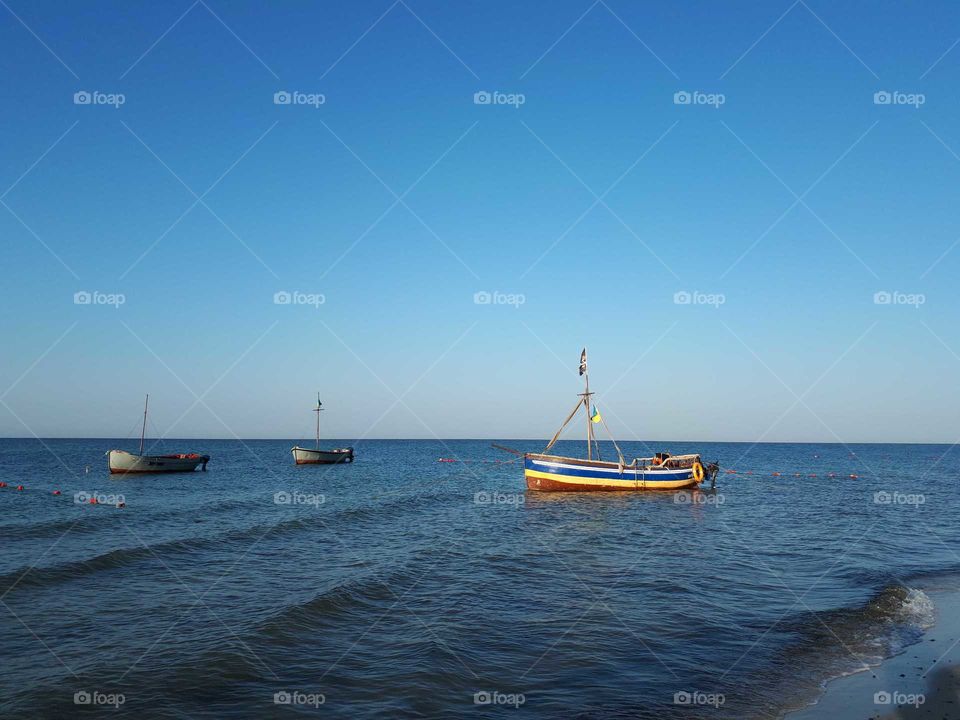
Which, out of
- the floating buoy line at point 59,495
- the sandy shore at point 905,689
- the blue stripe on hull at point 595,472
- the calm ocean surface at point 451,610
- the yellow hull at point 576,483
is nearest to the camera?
the sandy shore at point 905,689

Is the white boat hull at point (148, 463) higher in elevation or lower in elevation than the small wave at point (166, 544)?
higher

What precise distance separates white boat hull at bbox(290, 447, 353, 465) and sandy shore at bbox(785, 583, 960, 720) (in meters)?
76.2

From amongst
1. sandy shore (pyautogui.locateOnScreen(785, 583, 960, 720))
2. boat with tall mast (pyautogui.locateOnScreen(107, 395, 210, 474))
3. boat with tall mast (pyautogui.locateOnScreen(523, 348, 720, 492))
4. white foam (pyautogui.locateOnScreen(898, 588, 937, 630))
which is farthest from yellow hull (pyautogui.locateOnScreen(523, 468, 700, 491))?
boat with tall mast (pyautogui.locateOnScreen(107, 395, 210, 474))

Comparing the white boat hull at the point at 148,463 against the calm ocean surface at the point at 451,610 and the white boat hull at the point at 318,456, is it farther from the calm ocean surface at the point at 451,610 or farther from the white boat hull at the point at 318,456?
the calm ocean surface at the point at 451,610

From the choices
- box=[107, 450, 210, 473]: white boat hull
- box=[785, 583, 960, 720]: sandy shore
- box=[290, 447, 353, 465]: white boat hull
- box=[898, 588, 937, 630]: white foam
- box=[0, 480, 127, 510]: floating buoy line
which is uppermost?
box=[290, 447, 353, 465]: white boat hull

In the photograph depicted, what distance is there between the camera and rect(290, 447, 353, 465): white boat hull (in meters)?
83.8

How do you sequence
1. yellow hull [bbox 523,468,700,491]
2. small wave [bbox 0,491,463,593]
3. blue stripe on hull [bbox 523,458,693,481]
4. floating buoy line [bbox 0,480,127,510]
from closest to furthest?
1. small wave [bbox 0,491,463,593]
2. floating buoy line [bbox 0,480,127,510]
3. blue stripe on hull [bbox 523,458,693,481]
4. yellow hull [bbox 523,468,700,491]

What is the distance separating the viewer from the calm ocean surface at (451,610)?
35.8 ft

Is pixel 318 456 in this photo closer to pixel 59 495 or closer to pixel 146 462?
pixel 146 462

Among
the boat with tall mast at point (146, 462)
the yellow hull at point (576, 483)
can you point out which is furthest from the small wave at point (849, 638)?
the boat with tall mast at point (146, 462)

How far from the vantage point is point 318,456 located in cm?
8525

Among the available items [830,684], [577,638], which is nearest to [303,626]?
[577,638]

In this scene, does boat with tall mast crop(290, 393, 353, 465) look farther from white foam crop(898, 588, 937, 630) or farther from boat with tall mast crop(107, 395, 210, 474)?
white foam crop(898, 588, 937, 630)

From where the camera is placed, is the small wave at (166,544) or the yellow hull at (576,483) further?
the yellow hull at (576,483)
